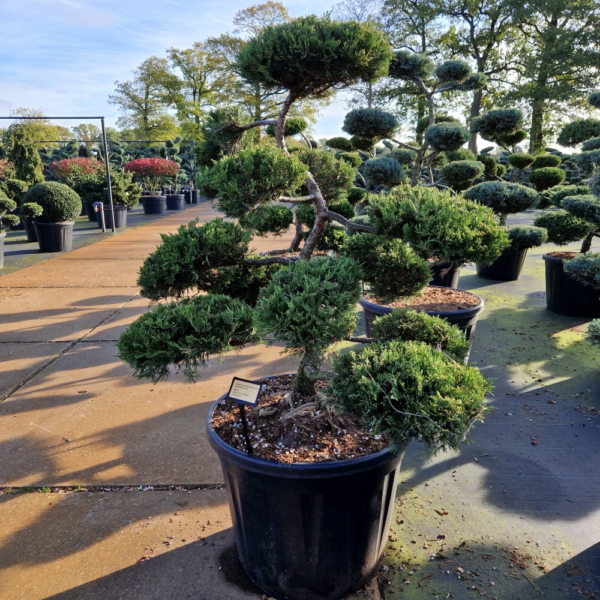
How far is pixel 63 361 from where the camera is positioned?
384cm

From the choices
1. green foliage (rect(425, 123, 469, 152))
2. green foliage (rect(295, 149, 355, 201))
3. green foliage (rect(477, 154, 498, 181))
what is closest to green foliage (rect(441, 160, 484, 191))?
green foliage (rect(425, 123, 469, 152))

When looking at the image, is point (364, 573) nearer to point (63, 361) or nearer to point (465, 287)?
point (63, 361)

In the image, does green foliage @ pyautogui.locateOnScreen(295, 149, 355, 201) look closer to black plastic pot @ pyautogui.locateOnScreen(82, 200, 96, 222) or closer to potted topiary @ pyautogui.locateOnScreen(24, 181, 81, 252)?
potted topiary @ pyautogui.locateOnScreen(24, 181, 81, 252)

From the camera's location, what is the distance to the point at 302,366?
1.89m

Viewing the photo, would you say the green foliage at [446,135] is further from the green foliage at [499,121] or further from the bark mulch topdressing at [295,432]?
the bark mulch topdressing at [295,432]

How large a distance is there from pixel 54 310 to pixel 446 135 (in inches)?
203

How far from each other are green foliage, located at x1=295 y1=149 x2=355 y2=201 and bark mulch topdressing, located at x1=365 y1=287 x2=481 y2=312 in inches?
58.1

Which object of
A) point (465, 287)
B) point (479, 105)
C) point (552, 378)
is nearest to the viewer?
point (552, 378)

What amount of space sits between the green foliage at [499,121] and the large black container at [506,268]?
1820mm

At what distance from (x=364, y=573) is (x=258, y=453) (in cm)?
63

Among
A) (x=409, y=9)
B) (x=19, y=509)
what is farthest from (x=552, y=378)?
(x=409, y=9)

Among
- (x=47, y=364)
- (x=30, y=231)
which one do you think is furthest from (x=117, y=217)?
(x=47, y=364)

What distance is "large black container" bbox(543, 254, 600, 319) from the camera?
482 cm

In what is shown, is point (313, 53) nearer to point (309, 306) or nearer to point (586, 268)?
point (309, 306)
